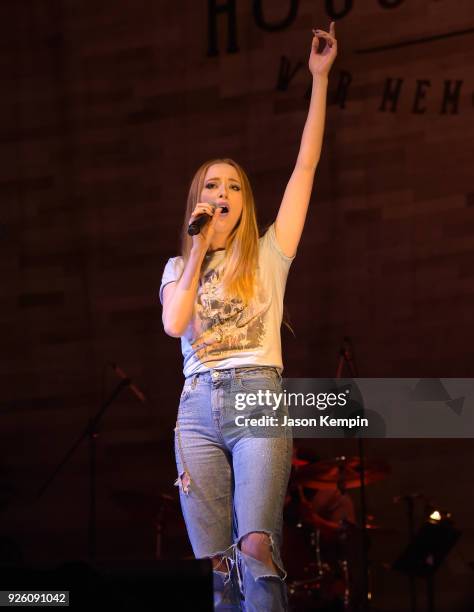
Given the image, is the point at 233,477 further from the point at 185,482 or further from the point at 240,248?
the point at 240,248

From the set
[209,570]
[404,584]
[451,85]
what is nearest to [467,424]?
[404,584]

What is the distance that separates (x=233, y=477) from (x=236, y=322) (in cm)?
39

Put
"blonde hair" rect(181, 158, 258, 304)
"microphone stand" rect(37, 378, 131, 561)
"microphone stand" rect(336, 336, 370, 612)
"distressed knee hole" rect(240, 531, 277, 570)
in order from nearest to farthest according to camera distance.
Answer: "distressed knee hole" rect(240, 531, 277, 570) < "blonde hair" rect(181, 158, 258, 304) < "microphone stand" rect(336, 336, 370, 612) < "microphone stand" rect(37, 378, 131, 561)

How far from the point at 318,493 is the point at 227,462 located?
2344 millimetres

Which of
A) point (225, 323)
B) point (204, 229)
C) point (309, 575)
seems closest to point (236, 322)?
point (225, 323)

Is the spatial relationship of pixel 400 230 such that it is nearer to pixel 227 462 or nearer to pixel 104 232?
pixel 104 232

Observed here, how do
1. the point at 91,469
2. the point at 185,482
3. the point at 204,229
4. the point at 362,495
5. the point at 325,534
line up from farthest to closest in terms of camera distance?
the point at 91,469 → the point at 325,534 → the point at 362,495 → the point at 204,229 → the point at 185,482

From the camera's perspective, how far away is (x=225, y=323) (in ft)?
8.43

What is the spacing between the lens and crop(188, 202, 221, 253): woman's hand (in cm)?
256

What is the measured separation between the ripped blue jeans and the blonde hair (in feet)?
0.76

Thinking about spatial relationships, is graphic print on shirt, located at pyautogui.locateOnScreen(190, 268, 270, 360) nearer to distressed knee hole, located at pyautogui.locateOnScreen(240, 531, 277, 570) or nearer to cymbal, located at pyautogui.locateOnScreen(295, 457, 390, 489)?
distressed knee hole, located at pyautogui.locateOnScreen(240, 531, 277, 570)

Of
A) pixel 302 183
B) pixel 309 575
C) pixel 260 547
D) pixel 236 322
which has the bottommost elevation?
pixel 260 547

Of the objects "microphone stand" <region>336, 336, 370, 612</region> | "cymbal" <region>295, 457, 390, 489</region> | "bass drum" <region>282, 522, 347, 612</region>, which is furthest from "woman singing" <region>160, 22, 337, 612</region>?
"bass drum" <region>282, 522, 347, 612</region>

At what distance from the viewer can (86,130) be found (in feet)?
17.6
